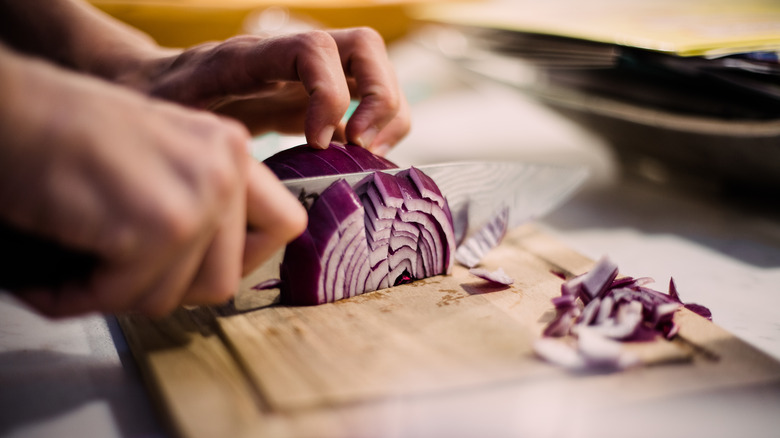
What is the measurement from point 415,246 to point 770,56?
0.88m

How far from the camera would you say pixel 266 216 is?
769 millimetres

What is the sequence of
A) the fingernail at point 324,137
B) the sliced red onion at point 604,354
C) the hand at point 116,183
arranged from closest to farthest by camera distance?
the hand at point 116,183 < the sliced red onion at point 604,354 < the fingernail at point 324,137

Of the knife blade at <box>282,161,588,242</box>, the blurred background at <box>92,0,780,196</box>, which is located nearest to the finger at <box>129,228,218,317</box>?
the knife blade at <box>282,161,588,242</box>

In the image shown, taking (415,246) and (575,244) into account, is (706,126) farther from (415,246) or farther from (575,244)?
(415,246)

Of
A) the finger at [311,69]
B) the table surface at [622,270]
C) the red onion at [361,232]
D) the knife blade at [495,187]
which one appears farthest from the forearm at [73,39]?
the knife blade at [495,187]

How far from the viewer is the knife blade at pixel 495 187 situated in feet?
3.91

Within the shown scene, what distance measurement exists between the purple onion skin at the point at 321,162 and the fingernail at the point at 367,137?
55 millimetres

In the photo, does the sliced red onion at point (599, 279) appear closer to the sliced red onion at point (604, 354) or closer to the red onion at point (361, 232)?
the sliced red onion at point (604, 354)

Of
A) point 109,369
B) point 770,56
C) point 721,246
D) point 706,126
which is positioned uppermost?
point 770,56

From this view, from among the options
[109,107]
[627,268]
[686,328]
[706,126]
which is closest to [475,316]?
[686,328]

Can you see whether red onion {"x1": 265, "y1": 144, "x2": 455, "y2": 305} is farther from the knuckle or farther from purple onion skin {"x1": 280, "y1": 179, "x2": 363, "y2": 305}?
the knuckle

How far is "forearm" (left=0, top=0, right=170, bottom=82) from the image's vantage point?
4.43 ft

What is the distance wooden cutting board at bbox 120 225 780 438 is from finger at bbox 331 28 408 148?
342 millimetres

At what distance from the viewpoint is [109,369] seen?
88 centimetres
